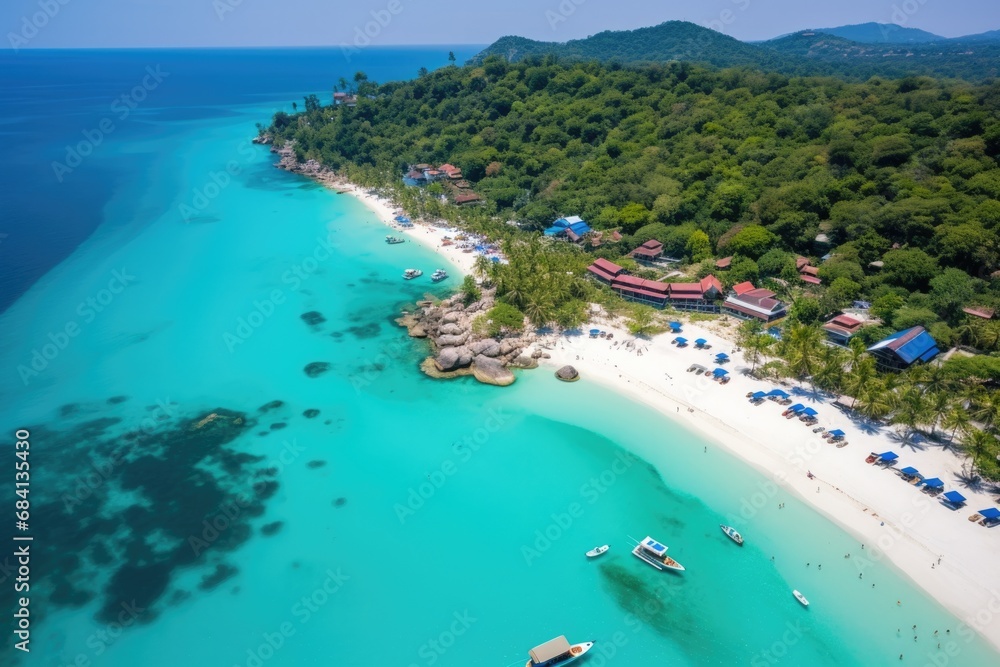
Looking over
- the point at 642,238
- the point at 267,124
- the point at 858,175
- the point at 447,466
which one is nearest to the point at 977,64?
the point at 858,175

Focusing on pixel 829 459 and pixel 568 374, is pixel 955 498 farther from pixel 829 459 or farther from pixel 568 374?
pixel 568 374

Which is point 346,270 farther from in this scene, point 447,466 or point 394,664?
point 394,664

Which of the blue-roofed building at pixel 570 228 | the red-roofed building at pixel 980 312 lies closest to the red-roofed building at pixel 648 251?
the blue-roofed building at pixel 570 228

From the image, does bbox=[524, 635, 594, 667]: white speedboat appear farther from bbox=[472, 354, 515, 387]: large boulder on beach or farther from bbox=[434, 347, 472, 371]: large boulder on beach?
bbox=[434, 347, 472, 371]: large boulder on beach

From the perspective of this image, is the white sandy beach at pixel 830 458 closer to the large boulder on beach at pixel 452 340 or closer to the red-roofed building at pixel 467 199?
the large boulder on beach at pixel 452 340

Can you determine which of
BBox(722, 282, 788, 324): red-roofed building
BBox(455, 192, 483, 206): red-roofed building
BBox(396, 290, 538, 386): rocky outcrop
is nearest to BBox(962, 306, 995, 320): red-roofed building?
BBox(722, 282, 788, 324): red-roofed building

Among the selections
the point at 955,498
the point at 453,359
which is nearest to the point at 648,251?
the point at 453,359
